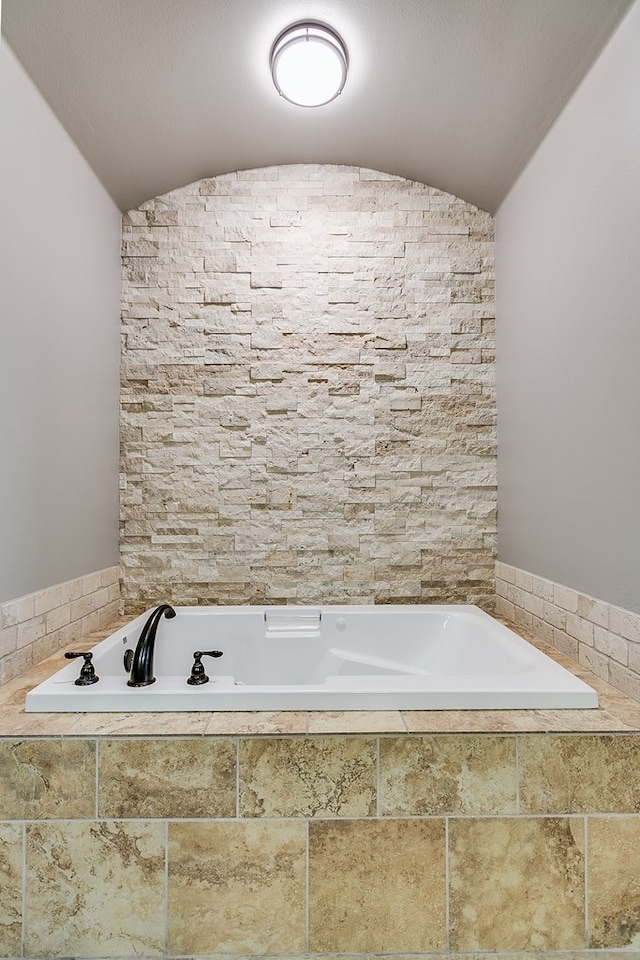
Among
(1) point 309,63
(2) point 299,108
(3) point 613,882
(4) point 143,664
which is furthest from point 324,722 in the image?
(2) point 299,108

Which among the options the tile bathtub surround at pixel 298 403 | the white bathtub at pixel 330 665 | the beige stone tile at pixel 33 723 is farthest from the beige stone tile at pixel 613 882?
the tile bathtub surround at pixel 298 403

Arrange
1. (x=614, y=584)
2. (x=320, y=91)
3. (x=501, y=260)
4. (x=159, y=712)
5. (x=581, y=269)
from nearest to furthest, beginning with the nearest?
(x=159, y=712) → (x=614, y=584) → (x=581, y=269) → (x=320, y=91) → (x=501, y=260)

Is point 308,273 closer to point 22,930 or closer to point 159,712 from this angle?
point 159,712

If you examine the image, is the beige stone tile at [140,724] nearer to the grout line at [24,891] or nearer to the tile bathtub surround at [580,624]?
the grout line at [24,891]

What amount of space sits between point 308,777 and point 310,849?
0.53ft

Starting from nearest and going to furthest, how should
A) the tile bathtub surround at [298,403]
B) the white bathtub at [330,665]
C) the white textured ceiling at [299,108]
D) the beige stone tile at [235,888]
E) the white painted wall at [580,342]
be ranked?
the beige stone tile at [235,888] → the white bathtub at [330,665] → the white painted wall at [580,342] → the white textured ceiling at [299,108] → the tile bathtub surround at [298,403]

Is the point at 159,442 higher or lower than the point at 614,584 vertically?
higher

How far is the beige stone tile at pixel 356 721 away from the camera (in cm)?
139

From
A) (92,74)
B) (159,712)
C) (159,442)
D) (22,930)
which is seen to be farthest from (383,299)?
(22,930)

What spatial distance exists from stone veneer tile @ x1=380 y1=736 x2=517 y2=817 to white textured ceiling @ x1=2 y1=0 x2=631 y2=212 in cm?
198

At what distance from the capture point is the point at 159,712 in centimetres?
149

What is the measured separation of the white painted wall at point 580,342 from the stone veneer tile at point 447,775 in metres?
0.58

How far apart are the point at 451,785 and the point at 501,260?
216 centimetres

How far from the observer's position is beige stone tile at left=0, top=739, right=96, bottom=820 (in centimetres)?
137
